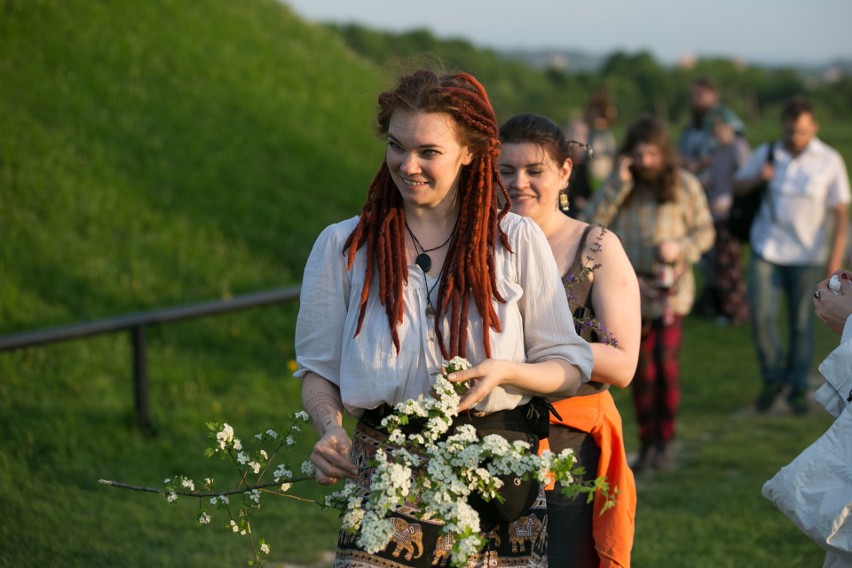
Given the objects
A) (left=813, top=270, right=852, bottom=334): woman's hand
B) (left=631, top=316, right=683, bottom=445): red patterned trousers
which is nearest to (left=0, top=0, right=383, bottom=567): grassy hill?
(left=813, top=270, right=852, bottom=334): woman's hand

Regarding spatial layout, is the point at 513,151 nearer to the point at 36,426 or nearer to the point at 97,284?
the point at 36,426

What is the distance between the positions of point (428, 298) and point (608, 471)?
1.22 meters

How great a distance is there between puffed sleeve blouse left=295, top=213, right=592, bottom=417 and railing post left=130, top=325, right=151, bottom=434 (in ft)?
13.7

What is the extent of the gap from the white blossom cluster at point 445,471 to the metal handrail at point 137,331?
4269 millimetres

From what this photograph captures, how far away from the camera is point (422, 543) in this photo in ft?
9.84

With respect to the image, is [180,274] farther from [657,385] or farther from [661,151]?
[661,151]

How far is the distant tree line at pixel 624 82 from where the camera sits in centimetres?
2914

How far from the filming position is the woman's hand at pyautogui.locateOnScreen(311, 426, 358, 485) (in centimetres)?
290

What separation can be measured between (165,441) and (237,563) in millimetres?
1893

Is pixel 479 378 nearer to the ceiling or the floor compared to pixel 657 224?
nearer to the ceiling

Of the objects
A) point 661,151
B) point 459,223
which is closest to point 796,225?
point 661,151

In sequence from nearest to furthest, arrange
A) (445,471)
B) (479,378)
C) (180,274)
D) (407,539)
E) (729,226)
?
(445,471), (479,378), (407,539), (729,226), (180,274)

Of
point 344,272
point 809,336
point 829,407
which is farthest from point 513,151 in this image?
point 809,336

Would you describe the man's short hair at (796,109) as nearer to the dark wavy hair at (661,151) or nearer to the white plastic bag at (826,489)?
the dark wavy hair at (661,151)
